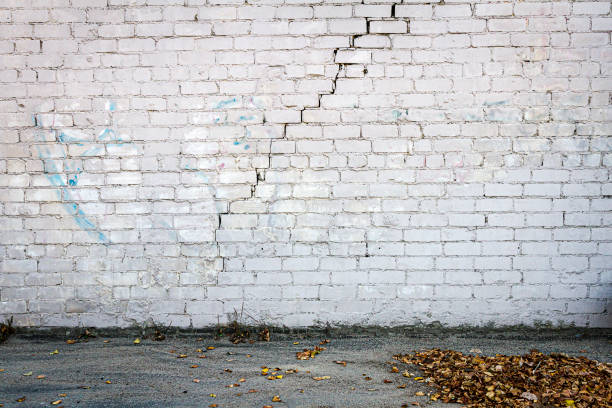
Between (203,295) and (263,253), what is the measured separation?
648mm

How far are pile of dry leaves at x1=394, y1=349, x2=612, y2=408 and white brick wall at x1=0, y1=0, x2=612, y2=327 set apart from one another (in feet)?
1.68

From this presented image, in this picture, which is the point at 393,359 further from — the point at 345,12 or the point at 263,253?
the point at 345,12

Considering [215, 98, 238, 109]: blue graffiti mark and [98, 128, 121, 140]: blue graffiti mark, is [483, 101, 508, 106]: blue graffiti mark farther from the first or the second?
[98, 128, 121, 140]: blue graffiti mark

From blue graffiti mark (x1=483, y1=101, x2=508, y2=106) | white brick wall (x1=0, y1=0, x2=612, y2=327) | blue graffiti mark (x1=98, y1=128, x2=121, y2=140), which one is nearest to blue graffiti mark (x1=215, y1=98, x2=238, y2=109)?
white brick wall (x1=0, y1=0, x2=612, y2=327)

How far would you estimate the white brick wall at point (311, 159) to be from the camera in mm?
3947

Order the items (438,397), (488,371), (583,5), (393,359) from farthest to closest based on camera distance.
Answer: (583,5) → (393,359) → (488,371) → (438,397)

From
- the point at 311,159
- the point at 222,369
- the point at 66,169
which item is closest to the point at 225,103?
the point at 311,159

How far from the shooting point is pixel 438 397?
304 cm

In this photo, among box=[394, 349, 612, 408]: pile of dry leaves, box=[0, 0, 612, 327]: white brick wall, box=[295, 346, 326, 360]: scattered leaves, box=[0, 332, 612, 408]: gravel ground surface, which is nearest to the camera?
box=[394, 349, 612, 408]: pile of dry leaves

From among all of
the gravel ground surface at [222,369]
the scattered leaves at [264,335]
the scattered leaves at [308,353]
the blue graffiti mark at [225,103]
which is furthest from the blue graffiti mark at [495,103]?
the scattered leaves at [264,335]

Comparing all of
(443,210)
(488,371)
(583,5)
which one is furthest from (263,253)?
(583,5)

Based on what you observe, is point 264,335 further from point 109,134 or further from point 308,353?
point 109,134

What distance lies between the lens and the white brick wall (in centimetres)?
395

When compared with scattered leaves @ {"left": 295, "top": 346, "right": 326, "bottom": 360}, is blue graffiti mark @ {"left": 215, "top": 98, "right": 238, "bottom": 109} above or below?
above
